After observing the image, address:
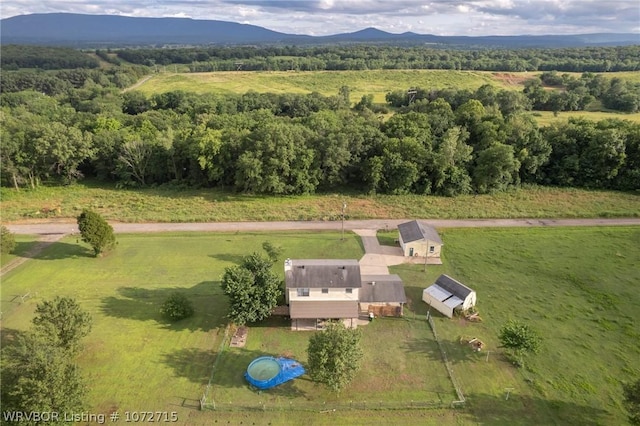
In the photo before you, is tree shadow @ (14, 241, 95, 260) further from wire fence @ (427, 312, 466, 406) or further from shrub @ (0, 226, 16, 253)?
wire fence @ (427, 312, 466, 406)

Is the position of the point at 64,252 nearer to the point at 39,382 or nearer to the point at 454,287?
the point at 39,382

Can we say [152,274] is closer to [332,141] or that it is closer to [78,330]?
[78,330]

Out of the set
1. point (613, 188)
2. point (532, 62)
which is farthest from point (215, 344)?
point (532, 62)

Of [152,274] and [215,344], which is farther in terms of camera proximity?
[152,274]

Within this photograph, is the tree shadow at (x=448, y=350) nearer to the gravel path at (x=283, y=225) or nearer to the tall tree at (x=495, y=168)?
the gravel path at (x=283, y=225)

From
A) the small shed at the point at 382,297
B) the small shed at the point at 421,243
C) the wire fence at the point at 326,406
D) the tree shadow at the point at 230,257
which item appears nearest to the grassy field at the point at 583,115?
the small shed at the point at 421,243

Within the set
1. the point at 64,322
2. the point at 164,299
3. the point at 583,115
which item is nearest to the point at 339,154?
the point at 164,299

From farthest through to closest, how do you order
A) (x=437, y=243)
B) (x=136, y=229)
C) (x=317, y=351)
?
(x=136, y=229) < (x=437, y=243) < (x=317, y=351)
